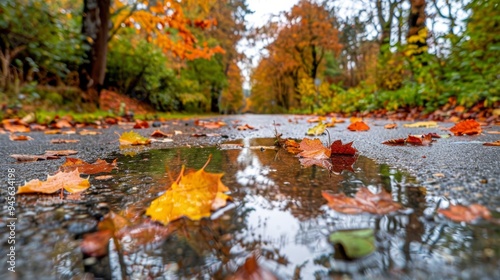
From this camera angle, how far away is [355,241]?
48cm

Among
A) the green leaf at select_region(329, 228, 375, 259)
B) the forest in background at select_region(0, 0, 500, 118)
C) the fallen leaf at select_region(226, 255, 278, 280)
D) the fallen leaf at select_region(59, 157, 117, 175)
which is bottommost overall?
the fallen leaf at select_region(226, 255, 278, 280)

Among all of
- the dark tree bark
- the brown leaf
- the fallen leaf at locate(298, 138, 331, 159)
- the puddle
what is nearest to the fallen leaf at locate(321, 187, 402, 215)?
the puddle

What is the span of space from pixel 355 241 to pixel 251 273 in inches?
6.8

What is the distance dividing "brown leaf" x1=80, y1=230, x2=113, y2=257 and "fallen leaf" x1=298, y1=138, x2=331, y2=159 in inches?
37.3

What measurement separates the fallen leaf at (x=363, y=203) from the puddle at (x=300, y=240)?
2 cm

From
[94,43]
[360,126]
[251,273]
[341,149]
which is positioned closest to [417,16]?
[360,126]

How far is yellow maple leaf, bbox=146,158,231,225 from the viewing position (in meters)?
0.61

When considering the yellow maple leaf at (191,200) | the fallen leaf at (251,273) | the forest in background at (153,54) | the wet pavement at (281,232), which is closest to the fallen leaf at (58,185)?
the wet pavement at (281,232)

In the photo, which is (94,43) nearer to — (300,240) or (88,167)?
(88,167)

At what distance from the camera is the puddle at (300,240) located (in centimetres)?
42

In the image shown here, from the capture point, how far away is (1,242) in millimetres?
516

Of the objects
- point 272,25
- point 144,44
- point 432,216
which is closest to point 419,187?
point 432,216

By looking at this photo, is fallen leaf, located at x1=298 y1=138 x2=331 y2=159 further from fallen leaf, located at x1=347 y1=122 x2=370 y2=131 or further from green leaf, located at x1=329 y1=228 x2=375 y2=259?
fallen leaf, located at x1=347 y1=122 x2=370 y2=131

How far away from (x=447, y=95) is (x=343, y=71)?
1097 inches
